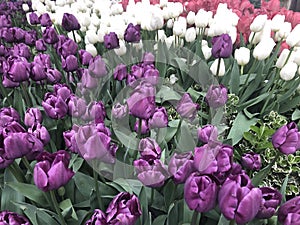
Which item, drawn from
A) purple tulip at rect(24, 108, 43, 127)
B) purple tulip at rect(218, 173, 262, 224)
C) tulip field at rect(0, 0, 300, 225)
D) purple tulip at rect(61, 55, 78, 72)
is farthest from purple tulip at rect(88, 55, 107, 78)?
purple tulip at rect(218, 173, 262, 224)

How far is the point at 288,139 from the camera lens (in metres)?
1.02

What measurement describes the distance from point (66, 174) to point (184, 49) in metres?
1.61

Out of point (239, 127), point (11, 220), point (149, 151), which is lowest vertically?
point (239, 127)

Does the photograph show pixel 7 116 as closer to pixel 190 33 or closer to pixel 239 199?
pixel 239 199

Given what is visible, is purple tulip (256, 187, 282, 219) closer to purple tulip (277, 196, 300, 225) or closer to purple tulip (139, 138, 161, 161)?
purple tulip (277, 196, 300, 225)

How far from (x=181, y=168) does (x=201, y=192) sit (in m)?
0.12

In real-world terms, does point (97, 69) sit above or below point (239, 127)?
above

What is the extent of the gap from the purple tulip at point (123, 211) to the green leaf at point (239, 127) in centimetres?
87

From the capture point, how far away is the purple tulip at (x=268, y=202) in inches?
34.1

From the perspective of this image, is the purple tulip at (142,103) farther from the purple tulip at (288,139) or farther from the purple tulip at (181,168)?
the purple tulip at (288,139)

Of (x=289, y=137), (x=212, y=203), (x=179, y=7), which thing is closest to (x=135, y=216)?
(x=212, y=203)

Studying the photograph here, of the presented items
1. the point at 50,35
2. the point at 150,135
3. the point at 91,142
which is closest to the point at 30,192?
the point at 91,142

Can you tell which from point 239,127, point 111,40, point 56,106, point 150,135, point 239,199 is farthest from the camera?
point 111,40

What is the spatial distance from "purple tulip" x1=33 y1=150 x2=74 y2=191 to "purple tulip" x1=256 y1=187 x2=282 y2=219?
45 cm
